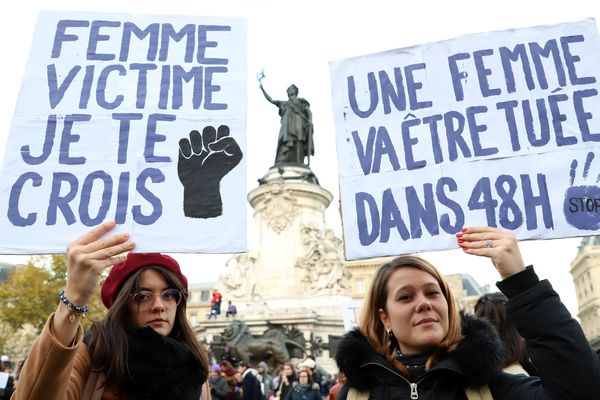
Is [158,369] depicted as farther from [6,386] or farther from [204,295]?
[204,295]

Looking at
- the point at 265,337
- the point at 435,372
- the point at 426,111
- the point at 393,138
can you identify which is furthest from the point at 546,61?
the point at 265,337

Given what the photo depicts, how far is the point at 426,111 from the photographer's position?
11.1ft

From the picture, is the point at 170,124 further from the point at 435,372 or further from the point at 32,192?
the point at 435,372

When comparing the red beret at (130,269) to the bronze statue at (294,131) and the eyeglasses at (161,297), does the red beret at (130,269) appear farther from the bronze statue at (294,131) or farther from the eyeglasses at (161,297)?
the bronze statue at (294,131)

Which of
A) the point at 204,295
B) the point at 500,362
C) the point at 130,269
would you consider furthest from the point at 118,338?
the point at 204,295

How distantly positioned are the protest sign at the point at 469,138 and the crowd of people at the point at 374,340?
0.63 metres

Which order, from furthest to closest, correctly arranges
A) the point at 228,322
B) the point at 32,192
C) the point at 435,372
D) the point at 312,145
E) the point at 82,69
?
the point at 312,145, the point at 228,322, the point at 82,69, the point at 32,192, the point at 435,372

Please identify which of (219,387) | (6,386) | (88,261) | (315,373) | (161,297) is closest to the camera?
(88,261)

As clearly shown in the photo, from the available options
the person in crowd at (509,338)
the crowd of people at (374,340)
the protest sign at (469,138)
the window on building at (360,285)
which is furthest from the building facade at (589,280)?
the crowd of people at (374,340)

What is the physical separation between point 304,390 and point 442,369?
6850mm

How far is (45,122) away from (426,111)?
7.62 ft

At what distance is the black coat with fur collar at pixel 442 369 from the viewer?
6.67 feet

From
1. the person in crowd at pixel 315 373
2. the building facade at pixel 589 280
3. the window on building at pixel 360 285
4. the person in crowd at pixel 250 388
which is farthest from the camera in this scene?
the building facade at pixel 589 280

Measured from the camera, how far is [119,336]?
7.65 ft
